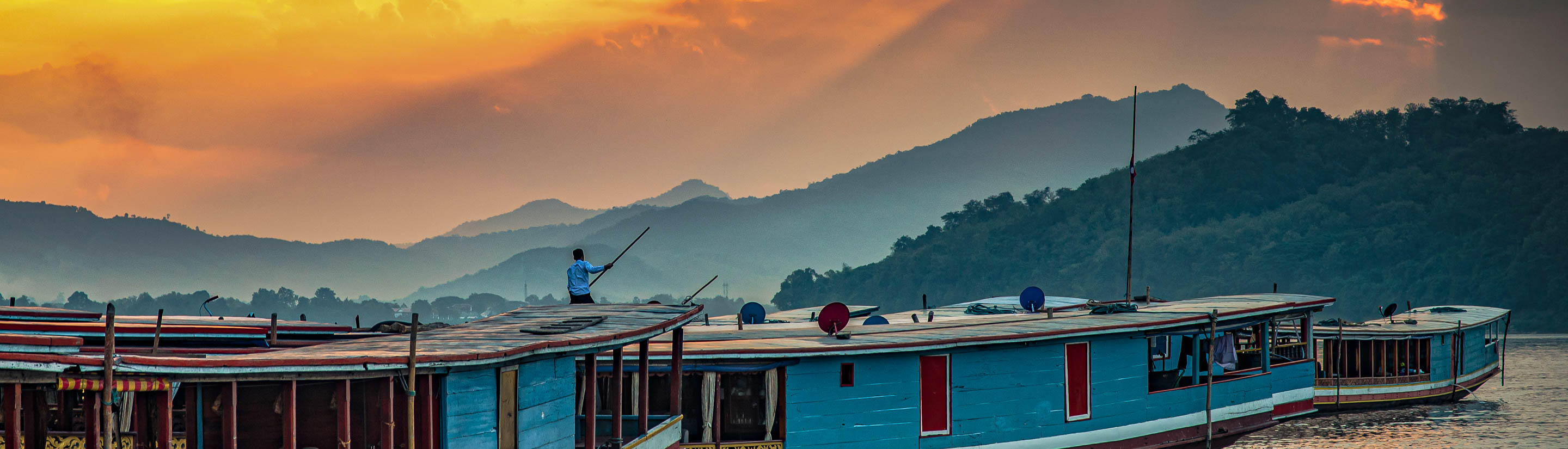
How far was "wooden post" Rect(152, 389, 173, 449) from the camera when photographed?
864 centimetres

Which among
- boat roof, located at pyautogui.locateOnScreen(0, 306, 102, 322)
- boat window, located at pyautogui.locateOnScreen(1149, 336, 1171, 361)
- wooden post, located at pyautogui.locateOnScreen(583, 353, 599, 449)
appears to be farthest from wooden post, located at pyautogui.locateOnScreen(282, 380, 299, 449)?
boat window, located at pyautogui.locateOnScreen(1149, 336, 1171, 361)

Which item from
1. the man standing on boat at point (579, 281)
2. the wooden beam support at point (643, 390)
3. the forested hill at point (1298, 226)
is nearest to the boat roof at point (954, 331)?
the wooden beam support at point (643, 390)

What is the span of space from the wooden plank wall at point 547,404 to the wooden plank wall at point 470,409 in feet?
1.22

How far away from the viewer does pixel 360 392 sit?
32.3 ft

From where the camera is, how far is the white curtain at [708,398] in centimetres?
1538

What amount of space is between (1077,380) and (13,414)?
543 inches

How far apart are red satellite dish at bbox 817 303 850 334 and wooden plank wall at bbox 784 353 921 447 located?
1241 mm

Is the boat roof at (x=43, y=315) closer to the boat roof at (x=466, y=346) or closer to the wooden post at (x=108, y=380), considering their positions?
the boat roof at (x=466, y=346)

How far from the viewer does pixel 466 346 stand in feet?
35.3

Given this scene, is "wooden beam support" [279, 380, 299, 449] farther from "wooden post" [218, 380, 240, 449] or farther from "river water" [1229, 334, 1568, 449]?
"river water" [1229, 334, 1568, 449]

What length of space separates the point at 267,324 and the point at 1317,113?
144 meters

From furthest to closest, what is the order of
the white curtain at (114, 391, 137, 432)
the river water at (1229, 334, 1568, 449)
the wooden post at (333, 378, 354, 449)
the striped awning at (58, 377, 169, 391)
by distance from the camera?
the river water at (1229, 334, 1568, 449), the wooden post at (333, 378, 354, 449), the white curtain at (114, 391, 137, 432), the striped awning at (58, 377, 169, 391)

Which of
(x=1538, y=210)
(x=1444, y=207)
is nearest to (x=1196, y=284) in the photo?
(x=1444, y=207)

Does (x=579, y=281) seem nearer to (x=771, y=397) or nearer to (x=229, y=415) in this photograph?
(x=771, y=397)
